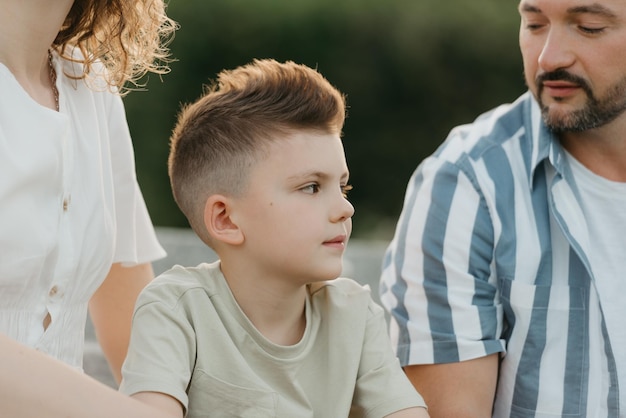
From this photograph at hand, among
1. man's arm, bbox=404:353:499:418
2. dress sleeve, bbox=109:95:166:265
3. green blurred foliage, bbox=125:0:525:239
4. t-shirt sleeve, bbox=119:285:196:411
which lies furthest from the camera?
green blurred foliage, bbox=125:0:525:239

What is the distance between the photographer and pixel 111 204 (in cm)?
252

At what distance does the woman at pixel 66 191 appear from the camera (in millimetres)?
2172

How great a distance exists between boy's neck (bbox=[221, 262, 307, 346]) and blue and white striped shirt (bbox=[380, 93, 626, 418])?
2.04ft

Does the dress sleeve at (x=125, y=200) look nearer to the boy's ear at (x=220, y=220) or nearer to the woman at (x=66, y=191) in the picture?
the woman at (x=66, y=191)

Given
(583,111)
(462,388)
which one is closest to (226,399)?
(462,388)

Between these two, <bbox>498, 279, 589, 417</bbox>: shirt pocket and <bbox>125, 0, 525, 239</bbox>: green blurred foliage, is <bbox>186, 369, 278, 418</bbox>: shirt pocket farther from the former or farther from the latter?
<bbox>125, 0, 525, 239</bbox>: green blurred foliage

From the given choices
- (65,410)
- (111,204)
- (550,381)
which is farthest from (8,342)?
(550,381)

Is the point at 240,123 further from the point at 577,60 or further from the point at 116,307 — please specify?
the point at 577,60

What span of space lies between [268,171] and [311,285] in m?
0.30

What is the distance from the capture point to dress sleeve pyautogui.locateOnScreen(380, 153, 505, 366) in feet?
9.30

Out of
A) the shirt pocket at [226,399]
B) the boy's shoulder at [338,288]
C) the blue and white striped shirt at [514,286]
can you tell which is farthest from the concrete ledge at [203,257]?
the shirt pocket at [226,399]

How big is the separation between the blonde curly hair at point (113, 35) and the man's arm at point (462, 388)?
107 cm

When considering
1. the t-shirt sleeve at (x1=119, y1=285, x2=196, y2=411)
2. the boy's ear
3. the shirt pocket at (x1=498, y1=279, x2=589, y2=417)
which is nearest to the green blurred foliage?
the shirt pocket at (x1=498, y1=279, x2=589, y2=417)

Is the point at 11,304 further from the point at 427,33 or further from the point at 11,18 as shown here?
the point at 427,33
